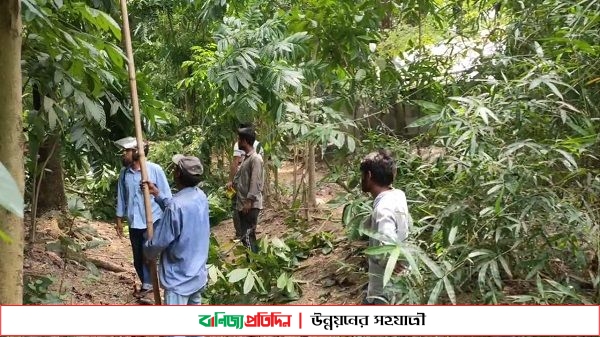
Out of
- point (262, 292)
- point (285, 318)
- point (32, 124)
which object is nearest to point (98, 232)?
point (262, 292)

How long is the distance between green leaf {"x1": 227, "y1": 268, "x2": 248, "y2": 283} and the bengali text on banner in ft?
4.91

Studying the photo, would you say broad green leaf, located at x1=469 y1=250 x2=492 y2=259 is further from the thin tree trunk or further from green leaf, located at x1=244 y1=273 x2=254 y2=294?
the thin tree trunk

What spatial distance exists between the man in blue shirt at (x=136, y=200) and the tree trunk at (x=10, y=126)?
2.23m

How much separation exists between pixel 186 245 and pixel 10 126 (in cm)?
120

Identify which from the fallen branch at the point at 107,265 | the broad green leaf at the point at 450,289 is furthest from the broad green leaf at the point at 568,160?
the fallen branch at the point at 107,265

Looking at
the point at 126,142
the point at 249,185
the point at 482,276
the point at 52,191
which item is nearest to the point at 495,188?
the point at 482,276

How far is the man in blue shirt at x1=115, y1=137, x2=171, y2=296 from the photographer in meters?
4.21

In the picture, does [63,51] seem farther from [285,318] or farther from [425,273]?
[425,273]

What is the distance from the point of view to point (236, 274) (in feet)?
13.4

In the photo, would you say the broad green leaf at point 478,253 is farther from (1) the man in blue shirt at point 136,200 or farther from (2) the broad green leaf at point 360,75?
(1) the man in blue shirt at point 136,200

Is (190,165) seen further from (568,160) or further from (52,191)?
(52,191)

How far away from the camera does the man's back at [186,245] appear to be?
2854mm

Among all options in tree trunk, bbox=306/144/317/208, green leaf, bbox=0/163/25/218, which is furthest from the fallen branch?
green leaf, bbox=0/163/25/218

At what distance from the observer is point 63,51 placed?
9.11 feet
